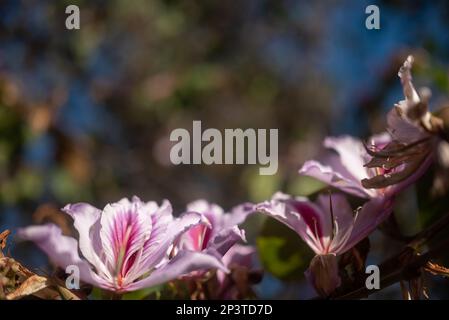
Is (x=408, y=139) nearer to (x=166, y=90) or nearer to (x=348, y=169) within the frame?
(x=348, y=169)

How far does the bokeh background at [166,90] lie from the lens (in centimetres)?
146

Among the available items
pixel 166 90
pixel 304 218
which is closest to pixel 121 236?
pixel 304 218

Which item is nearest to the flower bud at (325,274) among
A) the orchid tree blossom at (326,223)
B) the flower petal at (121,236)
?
the orchid tree blossom at (326,223)

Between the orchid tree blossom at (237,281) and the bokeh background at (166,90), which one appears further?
the bokeh background at (166,90)

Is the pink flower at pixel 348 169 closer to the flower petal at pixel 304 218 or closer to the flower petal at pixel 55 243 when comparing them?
the flower petal at pixel 304 218

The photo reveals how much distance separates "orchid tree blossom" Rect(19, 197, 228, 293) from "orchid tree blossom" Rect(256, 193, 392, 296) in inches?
2.5

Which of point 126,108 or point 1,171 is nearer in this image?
point 1,171

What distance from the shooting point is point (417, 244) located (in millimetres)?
401

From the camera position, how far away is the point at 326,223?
0.44 meters

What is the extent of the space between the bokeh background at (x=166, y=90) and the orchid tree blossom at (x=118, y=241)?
0.58 metres

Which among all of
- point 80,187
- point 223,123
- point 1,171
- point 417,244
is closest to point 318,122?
point 223,123

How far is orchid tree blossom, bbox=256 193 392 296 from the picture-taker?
15.7 inches
